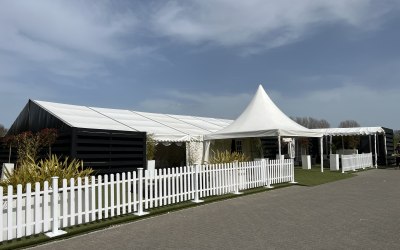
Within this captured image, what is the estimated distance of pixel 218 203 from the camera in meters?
10.7

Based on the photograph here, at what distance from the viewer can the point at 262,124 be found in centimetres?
1919

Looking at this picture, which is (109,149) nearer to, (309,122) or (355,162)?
(355,162)

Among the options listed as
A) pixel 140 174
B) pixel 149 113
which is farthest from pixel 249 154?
pixel 140 174

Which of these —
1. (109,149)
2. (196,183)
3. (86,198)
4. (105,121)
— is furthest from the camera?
(105,121)

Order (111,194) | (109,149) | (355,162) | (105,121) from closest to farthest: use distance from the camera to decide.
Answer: (111,194) → (109,149) → (105,121) → (355,162)

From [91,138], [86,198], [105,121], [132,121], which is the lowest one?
[86,198]

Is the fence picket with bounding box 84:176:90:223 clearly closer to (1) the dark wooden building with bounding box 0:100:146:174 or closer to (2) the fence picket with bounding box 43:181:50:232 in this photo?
(2) the fence picket with bounding box 43:181:50:232

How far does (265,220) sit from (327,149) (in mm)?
27168

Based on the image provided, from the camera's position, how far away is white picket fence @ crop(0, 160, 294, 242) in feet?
22.5

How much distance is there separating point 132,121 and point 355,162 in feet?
45.4

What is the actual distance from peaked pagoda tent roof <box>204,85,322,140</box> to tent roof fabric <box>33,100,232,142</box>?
2.06 m

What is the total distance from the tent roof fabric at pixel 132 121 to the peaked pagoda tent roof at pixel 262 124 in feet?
6.77

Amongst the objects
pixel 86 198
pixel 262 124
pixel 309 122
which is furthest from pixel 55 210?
pixel 309 122

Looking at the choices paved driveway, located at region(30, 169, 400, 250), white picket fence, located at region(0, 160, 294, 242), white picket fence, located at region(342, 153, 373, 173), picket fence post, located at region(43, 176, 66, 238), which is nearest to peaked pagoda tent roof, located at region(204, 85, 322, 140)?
white picket fence, located at region(342, 153, 373, 173)
